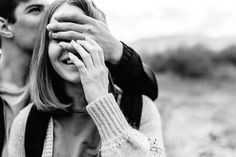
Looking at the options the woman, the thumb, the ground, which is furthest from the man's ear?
the ground

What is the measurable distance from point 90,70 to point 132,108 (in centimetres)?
35

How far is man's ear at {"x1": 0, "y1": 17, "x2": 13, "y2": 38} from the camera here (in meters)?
3.75

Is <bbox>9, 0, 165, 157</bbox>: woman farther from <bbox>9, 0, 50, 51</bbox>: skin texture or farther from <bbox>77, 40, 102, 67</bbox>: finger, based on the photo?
<bbox>9, 0, 50, 51</bbox>: skin texture

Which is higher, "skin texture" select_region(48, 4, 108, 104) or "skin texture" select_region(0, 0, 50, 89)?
"skin texture" select_region(48, 4, 108, 104)

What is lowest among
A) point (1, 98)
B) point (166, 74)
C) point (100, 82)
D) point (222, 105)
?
point (166, 74)

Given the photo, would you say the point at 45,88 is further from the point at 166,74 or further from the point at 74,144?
the point at 166,74

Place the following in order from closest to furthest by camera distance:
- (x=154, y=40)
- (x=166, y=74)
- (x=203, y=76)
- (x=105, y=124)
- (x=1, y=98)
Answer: (x=105, y=124) → (x=1, y=98) → (x=203, y=76) → (x=166, y=74) → (x=154, y=40)

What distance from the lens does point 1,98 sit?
359 cm

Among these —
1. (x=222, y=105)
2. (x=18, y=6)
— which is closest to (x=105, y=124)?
(x=18, y=6)

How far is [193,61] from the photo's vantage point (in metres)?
14.3

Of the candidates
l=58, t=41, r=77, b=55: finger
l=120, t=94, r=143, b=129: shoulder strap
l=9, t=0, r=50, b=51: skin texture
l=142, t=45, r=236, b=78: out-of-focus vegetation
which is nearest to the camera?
l=58, t=41, r=77, b=55: finger

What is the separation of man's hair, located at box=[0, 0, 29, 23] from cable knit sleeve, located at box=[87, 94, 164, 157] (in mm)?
1481

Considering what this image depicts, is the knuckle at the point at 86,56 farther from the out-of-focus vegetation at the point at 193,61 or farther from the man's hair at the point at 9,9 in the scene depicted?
the out-of-focus vegetation at the point at 193,61

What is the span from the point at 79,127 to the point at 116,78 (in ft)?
1.23
